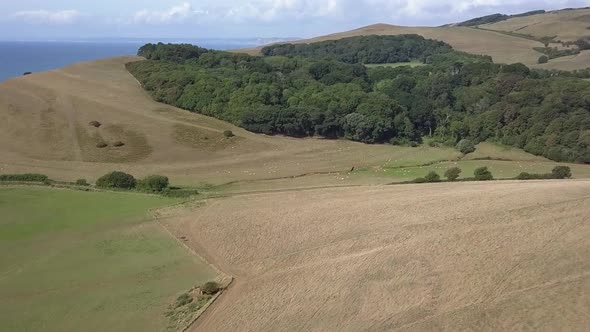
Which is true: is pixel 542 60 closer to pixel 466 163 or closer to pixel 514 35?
pixel 514 35

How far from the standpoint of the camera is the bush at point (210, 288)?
2614 centimetres

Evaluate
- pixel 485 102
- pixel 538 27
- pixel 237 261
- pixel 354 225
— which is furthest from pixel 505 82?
pixel 538 27

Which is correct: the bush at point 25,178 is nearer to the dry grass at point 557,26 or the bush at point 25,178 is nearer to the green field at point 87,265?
the green field at point 87,265

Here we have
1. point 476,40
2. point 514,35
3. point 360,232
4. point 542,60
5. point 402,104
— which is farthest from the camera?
point 514,35

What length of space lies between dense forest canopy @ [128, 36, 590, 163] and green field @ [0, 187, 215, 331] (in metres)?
30.7

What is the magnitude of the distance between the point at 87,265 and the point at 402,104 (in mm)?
56957

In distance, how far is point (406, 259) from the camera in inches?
1057

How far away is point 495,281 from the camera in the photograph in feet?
78.7

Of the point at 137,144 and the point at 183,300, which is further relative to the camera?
the point at 137,144

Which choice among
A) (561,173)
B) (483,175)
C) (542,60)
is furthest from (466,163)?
(542,60)

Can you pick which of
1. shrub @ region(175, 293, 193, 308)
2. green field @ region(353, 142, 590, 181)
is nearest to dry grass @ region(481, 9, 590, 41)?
green field @ region(353, 142, 590, 181)

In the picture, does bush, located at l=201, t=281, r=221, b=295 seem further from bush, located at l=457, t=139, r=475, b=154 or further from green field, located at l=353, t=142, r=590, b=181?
bush, located at l=457, t=139, r=475, b=154

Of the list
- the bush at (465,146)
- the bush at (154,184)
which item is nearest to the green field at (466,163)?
the bush at (465,146)

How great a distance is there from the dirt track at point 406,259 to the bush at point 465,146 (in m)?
26.7
